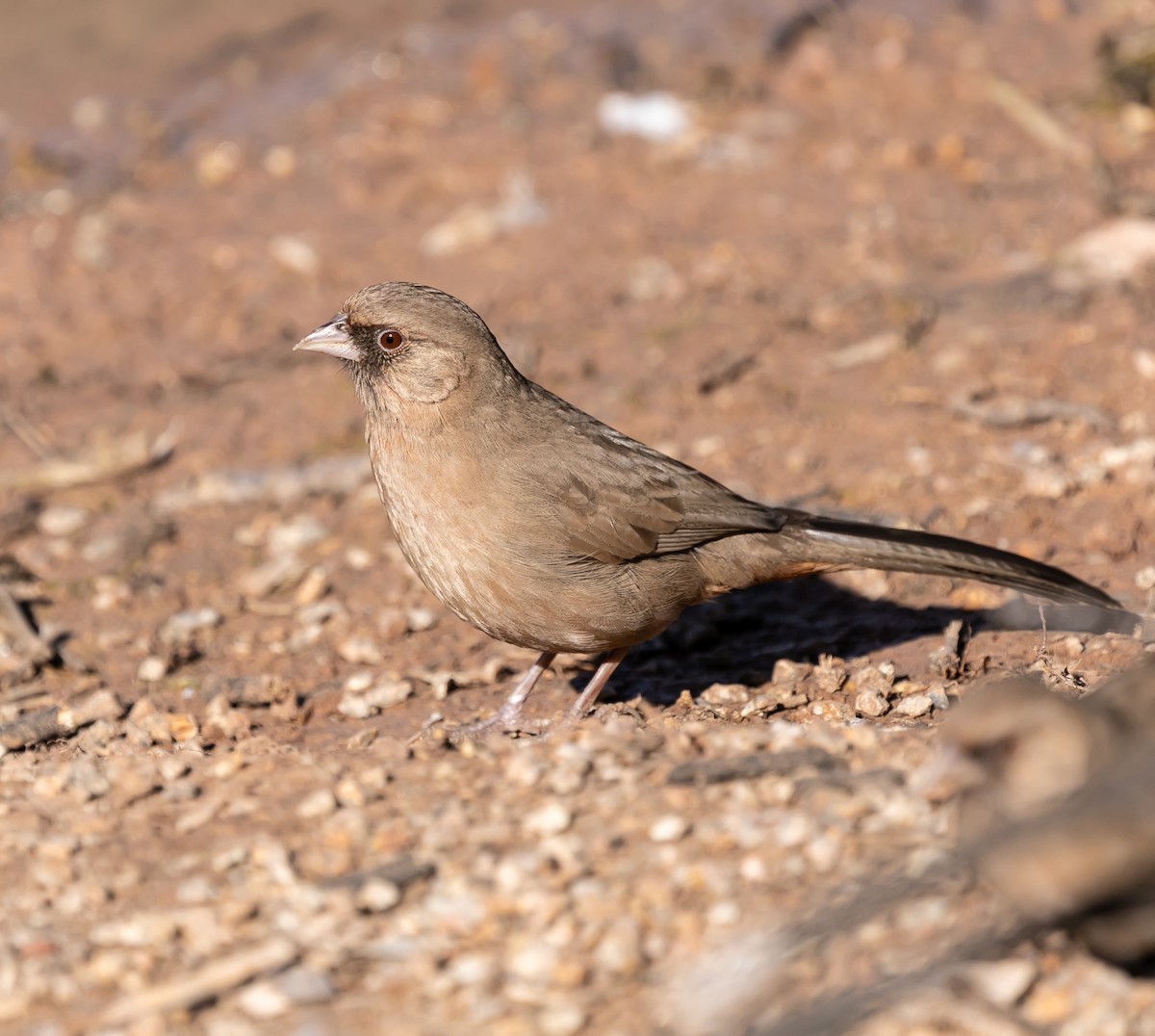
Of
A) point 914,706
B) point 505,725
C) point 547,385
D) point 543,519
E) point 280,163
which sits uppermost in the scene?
point 280,163

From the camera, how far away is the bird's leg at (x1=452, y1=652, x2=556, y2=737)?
17.3 ft

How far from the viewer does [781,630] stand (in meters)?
6.11

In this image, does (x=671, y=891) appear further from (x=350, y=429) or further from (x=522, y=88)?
(x=522, y=88)

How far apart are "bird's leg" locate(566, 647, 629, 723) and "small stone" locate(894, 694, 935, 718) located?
1066 millimetres

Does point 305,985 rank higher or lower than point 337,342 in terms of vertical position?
lower

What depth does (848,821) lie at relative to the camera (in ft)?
12.2

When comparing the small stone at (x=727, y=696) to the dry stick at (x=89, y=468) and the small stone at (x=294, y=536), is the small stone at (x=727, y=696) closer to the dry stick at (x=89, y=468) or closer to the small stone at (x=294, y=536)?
the small stone at (x=294, y=536)

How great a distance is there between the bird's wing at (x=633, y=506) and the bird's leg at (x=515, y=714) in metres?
0.63

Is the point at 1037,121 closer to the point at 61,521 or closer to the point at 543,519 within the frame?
the point at 543,519

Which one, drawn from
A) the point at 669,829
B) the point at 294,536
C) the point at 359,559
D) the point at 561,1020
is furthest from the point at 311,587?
the point at 561,1020

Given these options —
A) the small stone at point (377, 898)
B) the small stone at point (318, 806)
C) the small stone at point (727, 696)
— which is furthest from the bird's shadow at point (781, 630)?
the small stone at point (377, 898)

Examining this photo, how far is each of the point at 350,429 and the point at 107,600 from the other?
179 centimetres

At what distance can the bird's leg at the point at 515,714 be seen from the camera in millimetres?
5263

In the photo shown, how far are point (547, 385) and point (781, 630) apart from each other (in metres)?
2.49
